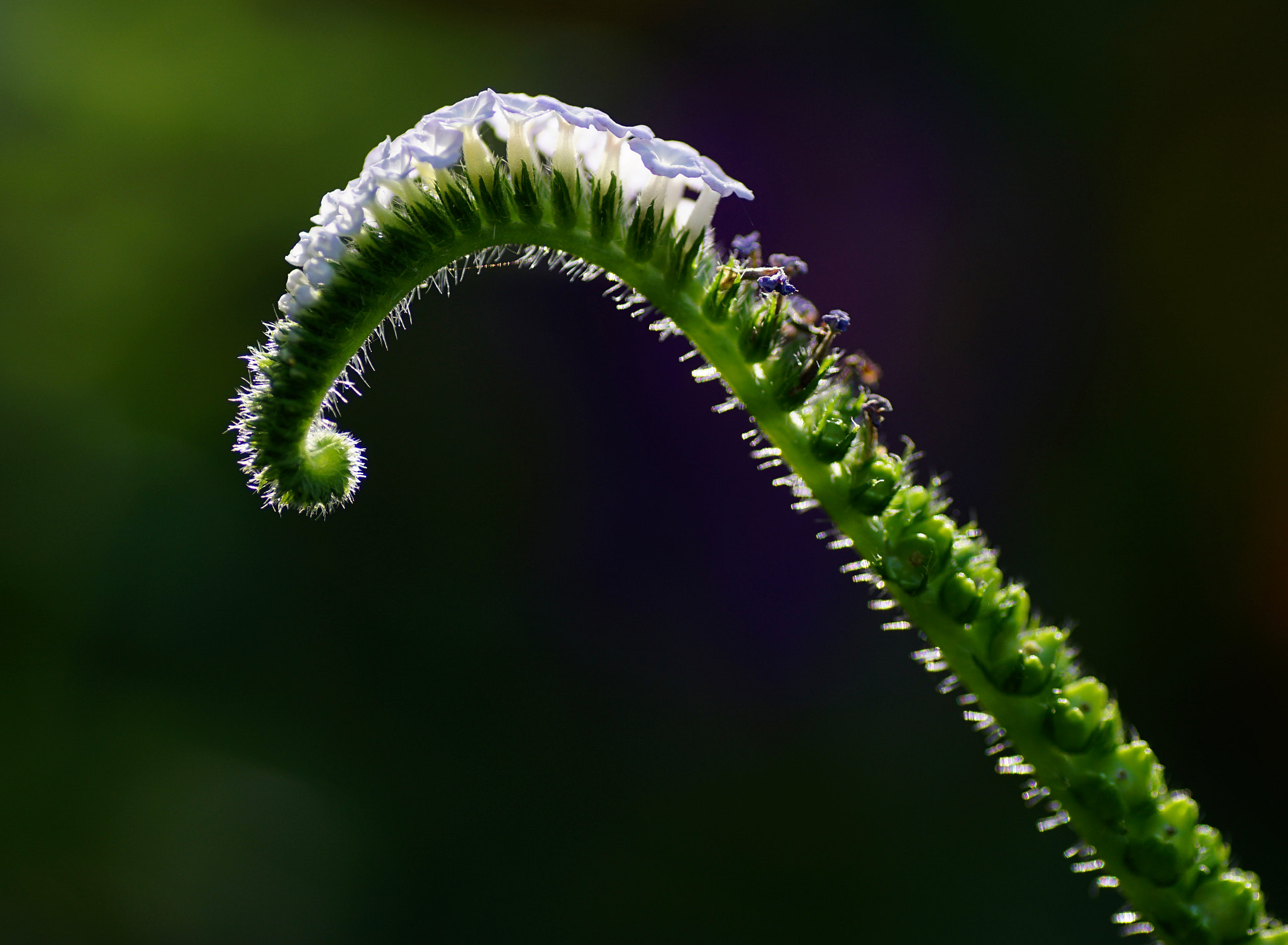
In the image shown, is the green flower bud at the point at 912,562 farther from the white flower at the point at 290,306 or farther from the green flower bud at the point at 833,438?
the white flower at the point at 290,306

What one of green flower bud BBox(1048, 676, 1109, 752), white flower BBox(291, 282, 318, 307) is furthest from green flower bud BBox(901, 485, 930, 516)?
white flower BBox(291, 282, 318, 307)

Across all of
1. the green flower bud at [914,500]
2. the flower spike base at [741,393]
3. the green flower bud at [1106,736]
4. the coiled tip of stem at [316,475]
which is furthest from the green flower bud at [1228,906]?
the coiled tip of stem at [316,475]

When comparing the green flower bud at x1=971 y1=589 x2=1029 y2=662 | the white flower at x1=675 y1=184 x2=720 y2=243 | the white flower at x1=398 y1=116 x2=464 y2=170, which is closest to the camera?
the white flower at x1=398 y1=116 x2=464 y2=170

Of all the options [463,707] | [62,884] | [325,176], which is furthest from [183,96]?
[62,884]

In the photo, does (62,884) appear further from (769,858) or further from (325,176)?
(325,176)

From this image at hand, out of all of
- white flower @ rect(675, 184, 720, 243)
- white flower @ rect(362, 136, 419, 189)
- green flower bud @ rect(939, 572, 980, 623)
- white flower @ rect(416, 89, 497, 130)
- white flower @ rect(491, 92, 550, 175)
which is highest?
white flower @ rect(675, 184, 720, 243)

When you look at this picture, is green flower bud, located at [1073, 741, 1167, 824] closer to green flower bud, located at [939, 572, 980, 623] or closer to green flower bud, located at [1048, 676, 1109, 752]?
green flower bud, located at [1048, 676, 1109, 752]

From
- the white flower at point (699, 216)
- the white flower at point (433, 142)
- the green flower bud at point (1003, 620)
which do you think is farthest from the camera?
the white flower at point (699, 216)
